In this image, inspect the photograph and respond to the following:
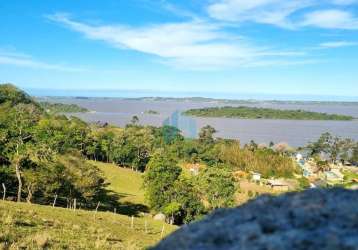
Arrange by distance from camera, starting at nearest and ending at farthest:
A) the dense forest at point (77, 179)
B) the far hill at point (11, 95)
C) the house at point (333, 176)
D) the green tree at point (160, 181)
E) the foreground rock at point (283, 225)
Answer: the foreground rock at point (283, 225)
the dense forest at point (77, 179)
the green tree at point (160, 181)
the house at point (333, 176)
the far hill at point (11, 95)

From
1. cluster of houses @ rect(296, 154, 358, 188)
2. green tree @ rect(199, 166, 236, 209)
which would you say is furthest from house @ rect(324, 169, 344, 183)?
green tree @ rect(199, 166, 236, 209)

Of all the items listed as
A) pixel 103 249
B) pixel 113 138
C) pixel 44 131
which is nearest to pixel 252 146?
pixel 113 138

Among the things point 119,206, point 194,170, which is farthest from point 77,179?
point 194,170

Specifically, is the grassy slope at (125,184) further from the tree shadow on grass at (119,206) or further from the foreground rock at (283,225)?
the foreground rock at (283,225)

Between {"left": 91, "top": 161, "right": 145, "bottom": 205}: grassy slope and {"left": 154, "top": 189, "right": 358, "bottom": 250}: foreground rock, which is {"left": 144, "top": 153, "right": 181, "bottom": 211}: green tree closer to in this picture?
{"left": 91, "top": 161, "right": 145, "bottom": 205}: grassy slope

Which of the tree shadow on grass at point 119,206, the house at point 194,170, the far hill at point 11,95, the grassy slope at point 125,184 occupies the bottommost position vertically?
the house at point 194,170

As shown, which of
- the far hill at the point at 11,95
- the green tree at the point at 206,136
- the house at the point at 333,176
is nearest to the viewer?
the house at the point at 333,176

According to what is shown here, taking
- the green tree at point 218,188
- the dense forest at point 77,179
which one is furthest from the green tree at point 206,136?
the green tree at point 218,188

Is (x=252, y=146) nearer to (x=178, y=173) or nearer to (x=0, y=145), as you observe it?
(x=178, y=173)
